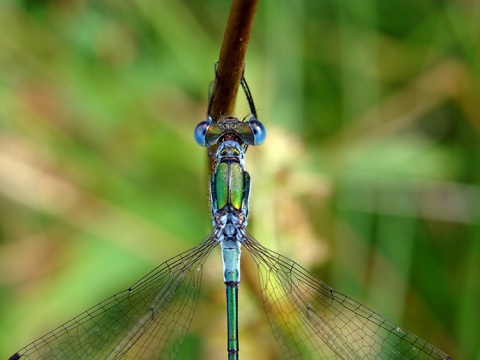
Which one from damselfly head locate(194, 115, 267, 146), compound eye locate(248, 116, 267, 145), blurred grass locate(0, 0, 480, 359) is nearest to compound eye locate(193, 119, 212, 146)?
damselfly head locate(194, 115, 267, 146)

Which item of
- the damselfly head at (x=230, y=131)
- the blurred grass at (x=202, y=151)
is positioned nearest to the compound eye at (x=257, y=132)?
the damselfly head at (x=230, y=131)

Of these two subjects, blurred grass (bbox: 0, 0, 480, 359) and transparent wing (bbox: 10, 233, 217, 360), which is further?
blurred grass (bbox: 0, 0, 480, 359)

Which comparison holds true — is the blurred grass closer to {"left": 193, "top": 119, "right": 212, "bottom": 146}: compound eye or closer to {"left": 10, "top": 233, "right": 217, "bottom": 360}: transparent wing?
{"left": 10, "top": 233, "right": 217, "bottom": 360}: transparent wing

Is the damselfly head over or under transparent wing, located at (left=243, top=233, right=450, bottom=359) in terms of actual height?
over

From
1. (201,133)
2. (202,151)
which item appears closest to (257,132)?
(201,133)

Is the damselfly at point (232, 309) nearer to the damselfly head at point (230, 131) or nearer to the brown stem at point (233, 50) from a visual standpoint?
the damselfly head at point (230, 131)

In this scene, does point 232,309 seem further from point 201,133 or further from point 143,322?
point 201,133

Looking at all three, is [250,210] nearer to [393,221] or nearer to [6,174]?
[393,221]
